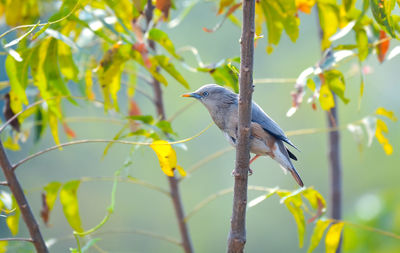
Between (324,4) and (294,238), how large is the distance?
29.1 feet

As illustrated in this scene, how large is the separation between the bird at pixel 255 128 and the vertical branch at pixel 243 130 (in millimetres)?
740

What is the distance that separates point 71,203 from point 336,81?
1.20 metres

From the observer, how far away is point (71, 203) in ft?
7.45

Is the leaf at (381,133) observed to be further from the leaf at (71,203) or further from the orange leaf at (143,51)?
the leaf at (71,203)

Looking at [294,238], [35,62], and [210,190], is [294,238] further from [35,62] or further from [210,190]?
[35,62]

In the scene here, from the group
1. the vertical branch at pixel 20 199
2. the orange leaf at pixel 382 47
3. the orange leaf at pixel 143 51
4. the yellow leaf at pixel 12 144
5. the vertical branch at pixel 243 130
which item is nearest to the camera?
the vertical branch at pixel 243 130

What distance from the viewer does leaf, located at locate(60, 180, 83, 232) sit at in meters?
2.26

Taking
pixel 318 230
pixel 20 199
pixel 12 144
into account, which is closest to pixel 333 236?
pixel 318 230

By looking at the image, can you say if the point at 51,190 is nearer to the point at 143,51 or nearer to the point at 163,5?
the point at 143,51

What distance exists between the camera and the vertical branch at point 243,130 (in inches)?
60.1

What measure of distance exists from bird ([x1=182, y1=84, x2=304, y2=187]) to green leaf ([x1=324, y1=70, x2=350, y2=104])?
1.36ft

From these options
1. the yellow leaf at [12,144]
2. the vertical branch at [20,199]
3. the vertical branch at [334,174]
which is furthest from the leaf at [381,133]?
the yellow leaf at [12,144]

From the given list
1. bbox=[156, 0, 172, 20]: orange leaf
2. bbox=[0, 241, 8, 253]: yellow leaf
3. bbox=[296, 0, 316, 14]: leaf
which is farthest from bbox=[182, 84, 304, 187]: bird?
bbox=[0, 241, 8, 253]: yellow leaf

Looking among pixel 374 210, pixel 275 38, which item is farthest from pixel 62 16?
pixel 374 210
